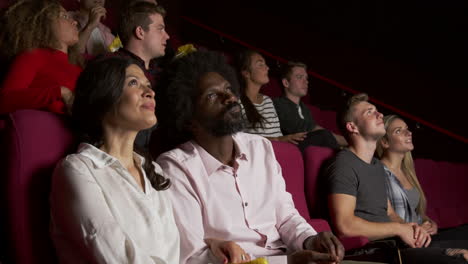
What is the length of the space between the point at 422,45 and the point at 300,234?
2.03m

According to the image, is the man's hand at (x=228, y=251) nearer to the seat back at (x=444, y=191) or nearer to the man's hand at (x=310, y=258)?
the man's hand at (x=310, y=258)

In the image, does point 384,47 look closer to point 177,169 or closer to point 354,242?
point 354,242

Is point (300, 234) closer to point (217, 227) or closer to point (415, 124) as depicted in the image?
point (217, 227)

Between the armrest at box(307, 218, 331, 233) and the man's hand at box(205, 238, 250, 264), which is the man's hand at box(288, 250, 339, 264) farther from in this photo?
the armrest at box(307, 218, 331, 233)

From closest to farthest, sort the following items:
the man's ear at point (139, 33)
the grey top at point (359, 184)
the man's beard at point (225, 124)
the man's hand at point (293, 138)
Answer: the man's beard at point (225, 124), the grey top at point (359, 184), the man's ear at point (139, 33), the man's hand at point (293, 138)

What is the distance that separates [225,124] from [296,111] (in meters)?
1.26

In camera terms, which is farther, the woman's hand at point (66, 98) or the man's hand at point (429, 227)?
the man's hand at point (429, 227)

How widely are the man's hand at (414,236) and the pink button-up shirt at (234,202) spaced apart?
42 cm

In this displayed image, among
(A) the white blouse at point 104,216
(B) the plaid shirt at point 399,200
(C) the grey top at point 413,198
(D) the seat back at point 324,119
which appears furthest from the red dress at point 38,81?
(D) the seat back at point 324,119

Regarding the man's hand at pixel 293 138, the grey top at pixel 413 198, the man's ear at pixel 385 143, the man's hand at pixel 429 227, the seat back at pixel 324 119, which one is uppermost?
the man's ear at pixel 385 143

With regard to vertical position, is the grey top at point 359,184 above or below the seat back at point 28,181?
below

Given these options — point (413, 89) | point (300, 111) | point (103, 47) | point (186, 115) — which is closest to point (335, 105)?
point (413, 89)

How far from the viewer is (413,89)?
297 centimetres

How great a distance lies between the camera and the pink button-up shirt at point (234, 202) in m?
1.15
